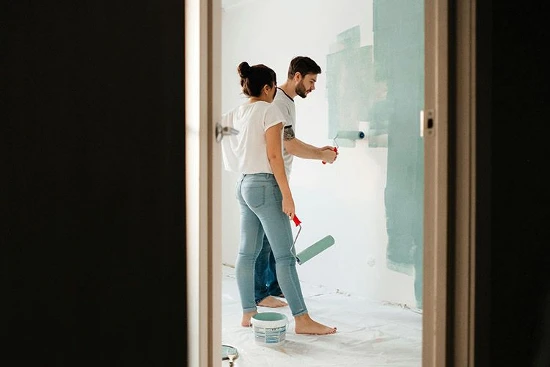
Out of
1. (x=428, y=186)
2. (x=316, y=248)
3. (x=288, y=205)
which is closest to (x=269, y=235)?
(x=288, y=205)

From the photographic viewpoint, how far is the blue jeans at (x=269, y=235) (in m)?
2.31

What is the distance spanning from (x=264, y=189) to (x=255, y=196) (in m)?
0.05

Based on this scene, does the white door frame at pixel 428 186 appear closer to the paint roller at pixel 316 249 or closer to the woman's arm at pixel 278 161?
the woman's arm at pixel 278 161

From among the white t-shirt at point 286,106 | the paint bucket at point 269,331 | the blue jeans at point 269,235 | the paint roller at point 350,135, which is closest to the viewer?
the paint bucket at point 269,331

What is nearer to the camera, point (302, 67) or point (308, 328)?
point (308, 328)

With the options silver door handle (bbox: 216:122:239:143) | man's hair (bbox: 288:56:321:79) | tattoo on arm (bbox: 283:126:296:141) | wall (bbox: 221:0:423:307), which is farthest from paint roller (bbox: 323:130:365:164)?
silver door handle (bbox: 216:122:239:143)

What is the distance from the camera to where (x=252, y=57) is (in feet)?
12.0

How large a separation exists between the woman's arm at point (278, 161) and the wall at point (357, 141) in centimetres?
77
